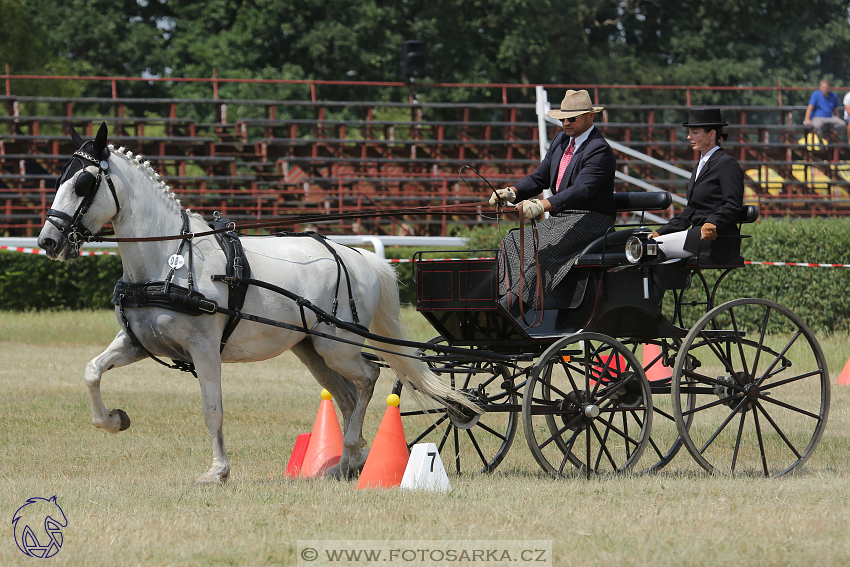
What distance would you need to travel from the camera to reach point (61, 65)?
102 ft

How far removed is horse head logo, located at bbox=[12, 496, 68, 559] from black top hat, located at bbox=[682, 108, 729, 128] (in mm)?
4691

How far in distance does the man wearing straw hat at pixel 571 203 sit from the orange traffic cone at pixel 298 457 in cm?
179

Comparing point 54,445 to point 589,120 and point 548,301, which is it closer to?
point 548,301

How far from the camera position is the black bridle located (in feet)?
19.7

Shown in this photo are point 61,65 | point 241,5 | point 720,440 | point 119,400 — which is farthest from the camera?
point 241,5

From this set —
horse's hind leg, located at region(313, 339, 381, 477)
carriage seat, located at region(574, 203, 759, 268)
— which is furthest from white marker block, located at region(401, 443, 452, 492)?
carriage seat, located at region(574, 203, 759, 268)

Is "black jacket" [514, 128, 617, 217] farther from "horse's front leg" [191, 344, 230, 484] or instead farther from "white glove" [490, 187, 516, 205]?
"horse's front leg" [191, 344, 230, 484]

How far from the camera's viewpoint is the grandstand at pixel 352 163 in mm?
21344

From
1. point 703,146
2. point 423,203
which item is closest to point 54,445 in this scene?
point 703,146

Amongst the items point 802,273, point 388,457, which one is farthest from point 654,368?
point 388,457

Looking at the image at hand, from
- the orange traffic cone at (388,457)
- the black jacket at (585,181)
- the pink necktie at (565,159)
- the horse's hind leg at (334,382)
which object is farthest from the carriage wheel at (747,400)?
the horse's hind leg at (334,382)

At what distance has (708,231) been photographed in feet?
22.2

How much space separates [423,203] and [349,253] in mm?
15231

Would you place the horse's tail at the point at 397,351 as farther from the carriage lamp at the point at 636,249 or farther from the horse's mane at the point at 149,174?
the horse's mane at the point at 149,174
